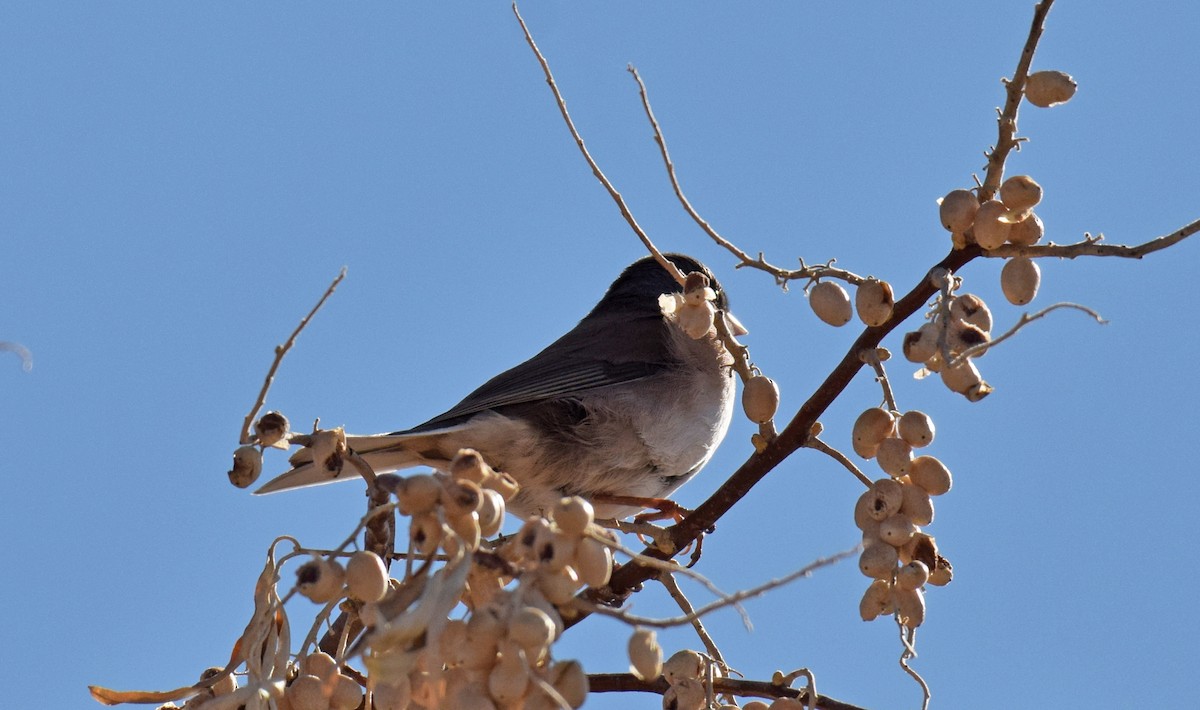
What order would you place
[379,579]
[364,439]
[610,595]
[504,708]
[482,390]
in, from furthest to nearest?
[482,390] → [364,439] → [610,595] → [379,579] → [504,708]

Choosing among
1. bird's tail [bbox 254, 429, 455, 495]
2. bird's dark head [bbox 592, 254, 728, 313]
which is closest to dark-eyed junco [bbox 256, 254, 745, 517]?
bird's tail [bbox 254, 429, 455, 495]

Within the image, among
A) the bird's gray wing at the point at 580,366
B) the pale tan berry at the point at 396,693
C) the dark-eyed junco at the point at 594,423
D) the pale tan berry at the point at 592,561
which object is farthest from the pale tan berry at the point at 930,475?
the bird's gray wing at the point at 580,366

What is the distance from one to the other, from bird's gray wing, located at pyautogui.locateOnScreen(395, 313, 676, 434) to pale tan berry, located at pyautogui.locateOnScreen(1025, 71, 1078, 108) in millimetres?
2218

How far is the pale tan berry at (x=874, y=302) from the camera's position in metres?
2.04

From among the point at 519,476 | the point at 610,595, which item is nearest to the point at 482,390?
the point at 519,476

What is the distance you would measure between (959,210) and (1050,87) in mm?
231

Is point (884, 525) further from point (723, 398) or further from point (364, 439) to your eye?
point (723, 398)

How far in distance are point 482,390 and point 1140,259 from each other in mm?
2714

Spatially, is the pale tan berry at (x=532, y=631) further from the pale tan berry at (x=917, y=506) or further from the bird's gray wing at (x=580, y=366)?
the bird's gray wing at (x=580, y=366)

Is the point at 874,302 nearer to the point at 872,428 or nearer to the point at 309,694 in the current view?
the point at 872,428

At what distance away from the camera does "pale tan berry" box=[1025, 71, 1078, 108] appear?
1946 millimetres

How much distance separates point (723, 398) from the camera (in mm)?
4348

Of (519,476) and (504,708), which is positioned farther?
(519,476)

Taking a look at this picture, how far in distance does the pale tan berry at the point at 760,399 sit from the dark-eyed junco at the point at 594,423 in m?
1.29
